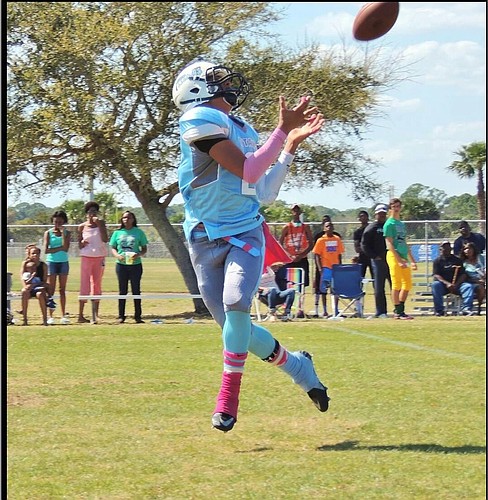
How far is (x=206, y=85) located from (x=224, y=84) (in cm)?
11

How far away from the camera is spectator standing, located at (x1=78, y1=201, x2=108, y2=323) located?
16344 millimetres

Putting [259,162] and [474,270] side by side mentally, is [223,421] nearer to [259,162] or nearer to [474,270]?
[259,162]

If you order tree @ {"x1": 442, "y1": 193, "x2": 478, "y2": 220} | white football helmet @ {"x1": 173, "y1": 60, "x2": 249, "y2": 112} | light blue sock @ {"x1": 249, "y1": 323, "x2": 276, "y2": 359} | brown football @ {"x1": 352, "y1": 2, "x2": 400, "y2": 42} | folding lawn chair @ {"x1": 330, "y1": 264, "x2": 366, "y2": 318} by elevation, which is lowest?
light blue sock @ {"x1": 249, "y1": 323, "x2": 276, "y2": 359}

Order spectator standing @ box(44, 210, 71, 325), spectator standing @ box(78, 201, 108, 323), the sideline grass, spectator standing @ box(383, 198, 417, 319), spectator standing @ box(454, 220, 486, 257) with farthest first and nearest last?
spectator standing @ box(454, 220, 486, 257), spectator standing @ box(78, 201, 108, 323), spectator standing @ box(383, 198, 417, 319), spectator standing @ box(44, 210, 71, 325), the sideline grass

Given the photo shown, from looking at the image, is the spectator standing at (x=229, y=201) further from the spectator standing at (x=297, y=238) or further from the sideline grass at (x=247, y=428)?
the spectator standing at (x=297, y=238)

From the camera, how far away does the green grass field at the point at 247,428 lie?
4.81 m

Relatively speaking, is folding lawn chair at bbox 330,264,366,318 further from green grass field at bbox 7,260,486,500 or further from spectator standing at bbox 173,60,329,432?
spectator standing at bbox 173,60,329,432

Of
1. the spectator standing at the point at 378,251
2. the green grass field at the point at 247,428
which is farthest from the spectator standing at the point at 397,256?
the green grass field at the point at 247,428

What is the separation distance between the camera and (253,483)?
4.83 meters

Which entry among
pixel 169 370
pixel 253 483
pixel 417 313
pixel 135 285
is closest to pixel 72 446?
pixel 253 483

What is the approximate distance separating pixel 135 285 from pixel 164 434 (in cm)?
1075

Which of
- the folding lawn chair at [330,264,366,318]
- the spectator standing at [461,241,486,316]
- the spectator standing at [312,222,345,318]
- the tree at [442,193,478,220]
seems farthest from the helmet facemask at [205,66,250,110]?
the tree at [442,193,478,220]

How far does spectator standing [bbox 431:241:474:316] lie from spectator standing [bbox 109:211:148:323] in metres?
5.26

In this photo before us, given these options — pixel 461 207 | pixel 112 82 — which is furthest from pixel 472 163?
pixel 112 82
